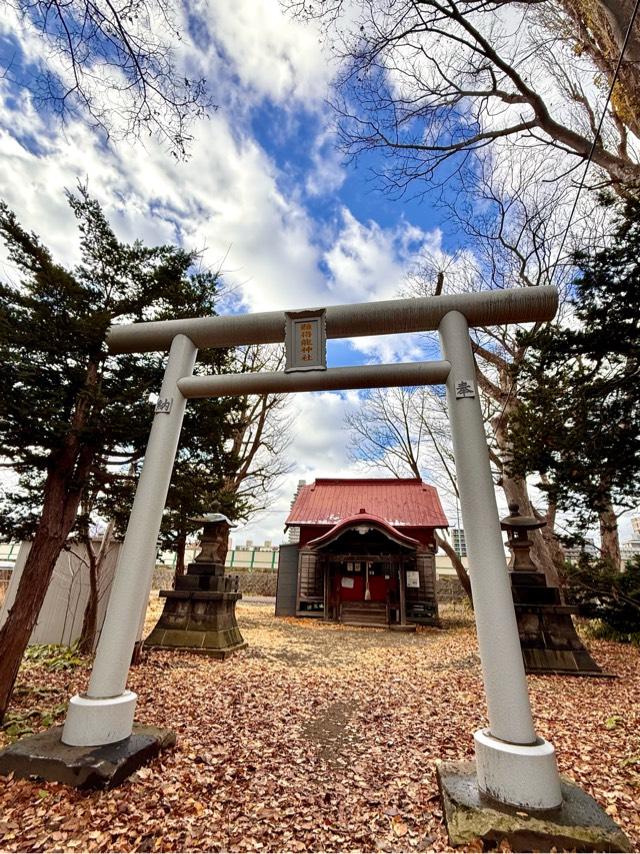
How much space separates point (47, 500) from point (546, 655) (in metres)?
7.65

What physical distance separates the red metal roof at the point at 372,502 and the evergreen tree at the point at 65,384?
1052cm

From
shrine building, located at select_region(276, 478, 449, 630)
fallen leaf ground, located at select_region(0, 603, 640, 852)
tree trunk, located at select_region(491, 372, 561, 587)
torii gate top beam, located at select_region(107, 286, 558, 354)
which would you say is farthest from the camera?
shrine building, located at select_region(276, 478, 449, 630)

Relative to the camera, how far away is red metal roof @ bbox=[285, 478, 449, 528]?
14406mm

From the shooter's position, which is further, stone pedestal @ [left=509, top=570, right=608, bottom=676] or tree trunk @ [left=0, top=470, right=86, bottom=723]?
stone pedestal @ [left=509, top=570, right=608, bottom=676]

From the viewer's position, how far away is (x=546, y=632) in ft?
22.3

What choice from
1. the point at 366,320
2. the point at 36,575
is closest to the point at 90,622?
the point at 36,575

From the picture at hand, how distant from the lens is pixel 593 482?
5.85 meters

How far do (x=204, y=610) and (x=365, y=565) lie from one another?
6.86 metres

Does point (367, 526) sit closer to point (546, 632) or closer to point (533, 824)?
point (546, 632)

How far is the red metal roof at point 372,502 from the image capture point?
14406 millimetres

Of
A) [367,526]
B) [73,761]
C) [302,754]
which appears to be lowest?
[302,754]

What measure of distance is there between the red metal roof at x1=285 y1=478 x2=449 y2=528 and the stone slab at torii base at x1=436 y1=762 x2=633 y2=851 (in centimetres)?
1145

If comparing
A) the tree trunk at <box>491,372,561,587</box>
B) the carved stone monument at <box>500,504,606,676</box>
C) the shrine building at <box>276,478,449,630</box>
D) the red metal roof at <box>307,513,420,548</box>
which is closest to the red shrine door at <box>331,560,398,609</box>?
the shrine building at <box>276,478,449,630</box>

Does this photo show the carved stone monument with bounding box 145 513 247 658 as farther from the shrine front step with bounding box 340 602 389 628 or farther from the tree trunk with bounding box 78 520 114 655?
the shrine front step with bounding box 340 602 389 628
